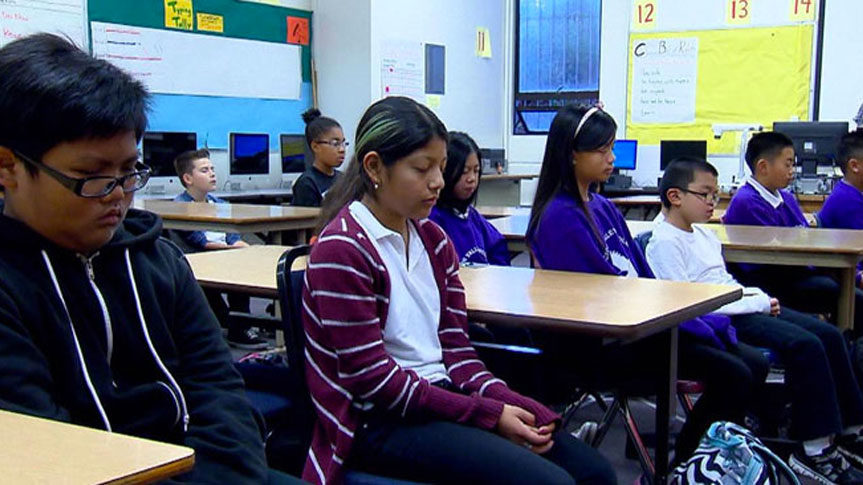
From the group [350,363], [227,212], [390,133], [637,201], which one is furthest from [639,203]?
[350,363]

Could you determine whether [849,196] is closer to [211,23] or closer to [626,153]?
→ [626,153]

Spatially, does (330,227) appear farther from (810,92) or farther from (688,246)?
(810,92)

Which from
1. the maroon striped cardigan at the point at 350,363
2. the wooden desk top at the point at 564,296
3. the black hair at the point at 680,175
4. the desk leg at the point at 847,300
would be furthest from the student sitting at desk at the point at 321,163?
the maroon striped cardigan at the point at 350,363

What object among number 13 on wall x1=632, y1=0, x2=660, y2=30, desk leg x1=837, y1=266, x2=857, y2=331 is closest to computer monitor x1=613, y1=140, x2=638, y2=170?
number 13 on wall x1=632, y1=0, x2=660, y2=30

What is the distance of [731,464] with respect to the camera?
202cm

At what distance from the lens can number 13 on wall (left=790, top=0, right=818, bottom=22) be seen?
24.1 feet

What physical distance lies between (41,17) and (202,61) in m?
1.21

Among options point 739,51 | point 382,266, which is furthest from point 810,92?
point 382,266

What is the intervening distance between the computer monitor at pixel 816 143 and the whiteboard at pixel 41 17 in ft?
15.9

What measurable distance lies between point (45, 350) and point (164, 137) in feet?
16.8

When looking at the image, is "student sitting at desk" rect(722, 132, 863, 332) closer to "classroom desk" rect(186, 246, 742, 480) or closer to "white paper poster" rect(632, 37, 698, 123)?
"classroom desk" rect(186, 246, 742, 480)

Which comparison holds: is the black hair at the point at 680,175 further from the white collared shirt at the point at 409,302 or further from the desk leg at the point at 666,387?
the white collared shirt at the point at 409,302

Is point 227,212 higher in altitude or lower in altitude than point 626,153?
lower

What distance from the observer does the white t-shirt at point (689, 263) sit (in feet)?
9.28
